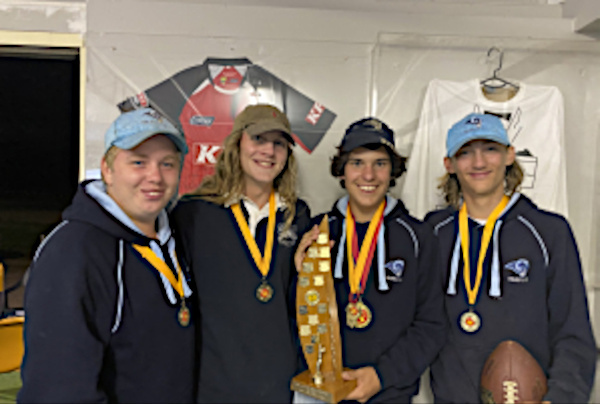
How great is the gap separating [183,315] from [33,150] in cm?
185

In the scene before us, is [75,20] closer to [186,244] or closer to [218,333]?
[186,244]

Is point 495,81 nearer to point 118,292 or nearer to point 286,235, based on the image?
point 286,235

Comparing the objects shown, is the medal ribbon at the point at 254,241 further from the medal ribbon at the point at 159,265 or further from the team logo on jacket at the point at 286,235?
the medal ribbon at the point at 159,265

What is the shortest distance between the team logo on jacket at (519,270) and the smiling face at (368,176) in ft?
1.98

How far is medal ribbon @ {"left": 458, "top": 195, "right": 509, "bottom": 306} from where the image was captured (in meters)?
1.73

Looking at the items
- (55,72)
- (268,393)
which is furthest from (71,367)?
(55,72)

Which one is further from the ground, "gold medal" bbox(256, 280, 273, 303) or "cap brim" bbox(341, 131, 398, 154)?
"cap brim" bbox(341, 131, 398, 154)

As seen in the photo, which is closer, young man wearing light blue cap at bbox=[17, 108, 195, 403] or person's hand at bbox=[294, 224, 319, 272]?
young man wearing light blue cap at bbox=[17, 108, 195, 403]

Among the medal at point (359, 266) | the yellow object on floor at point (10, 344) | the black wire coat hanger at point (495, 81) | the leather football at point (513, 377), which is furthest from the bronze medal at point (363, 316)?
the yellow object on floor at point (10, 344)

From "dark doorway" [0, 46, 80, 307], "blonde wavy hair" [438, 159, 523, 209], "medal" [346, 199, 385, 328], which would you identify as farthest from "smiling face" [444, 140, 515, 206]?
"dark doorway" [0, 46, 80, 307]

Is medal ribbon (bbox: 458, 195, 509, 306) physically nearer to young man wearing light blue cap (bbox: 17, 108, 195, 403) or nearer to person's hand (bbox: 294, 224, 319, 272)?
person's hand (bbox: 294, 224, 319, 272)

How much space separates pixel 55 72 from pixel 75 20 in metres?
Result: 0.34

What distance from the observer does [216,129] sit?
93.9 inches

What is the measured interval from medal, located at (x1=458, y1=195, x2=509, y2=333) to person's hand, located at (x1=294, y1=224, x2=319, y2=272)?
0.68m
